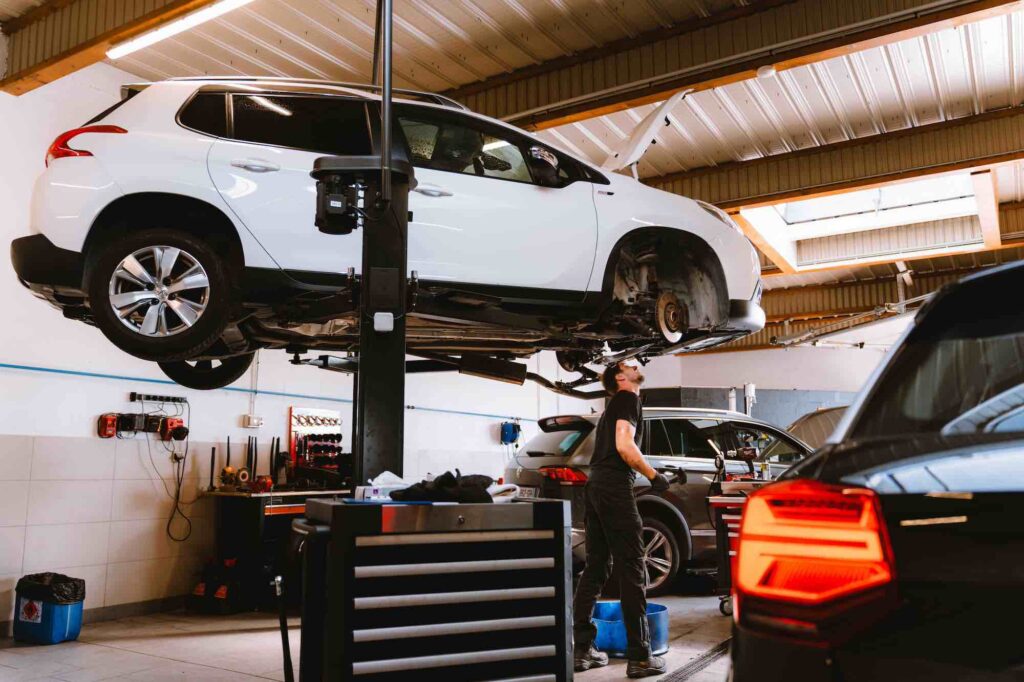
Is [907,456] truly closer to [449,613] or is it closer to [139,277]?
[449,613]

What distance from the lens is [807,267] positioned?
10.8 meters

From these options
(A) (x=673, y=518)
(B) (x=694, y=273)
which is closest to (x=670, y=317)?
(B) (x=694, y=273)

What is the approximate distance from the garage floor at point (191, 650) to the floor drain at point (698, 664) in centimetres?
4

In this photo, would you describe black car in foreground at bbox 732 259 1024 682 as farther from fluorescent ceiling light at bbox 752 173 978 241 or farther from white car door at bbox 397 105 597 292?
fluorescent ceiling light at bbox 752 173 978 241

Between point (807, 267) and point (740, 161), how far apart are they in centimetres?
302

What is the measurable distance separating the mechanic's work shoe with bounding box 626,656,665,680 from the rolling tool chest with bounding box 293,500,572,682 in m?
1.95

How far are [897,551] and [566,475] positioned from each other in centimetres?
547

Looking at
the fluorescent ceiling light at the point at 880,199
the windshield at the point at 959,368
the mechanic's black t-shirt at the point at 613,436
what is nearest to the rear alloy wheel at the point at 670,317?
the mechanic's black t-shirt at the point at 613,436

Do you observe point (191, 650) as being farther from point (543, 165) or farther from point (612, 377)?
point (543, 165)

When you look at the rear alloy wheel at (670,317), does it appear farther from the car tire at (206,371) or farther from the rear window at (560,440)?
the car tire at (206,371)

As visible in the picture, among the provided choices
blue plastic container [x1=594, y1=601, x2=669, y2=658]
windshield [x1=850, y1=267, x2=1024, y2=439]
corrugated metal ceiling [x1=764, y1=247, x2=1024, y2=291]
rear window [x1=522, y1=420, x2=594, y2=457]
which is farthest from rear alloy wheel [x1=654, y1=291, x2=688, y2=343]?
corrugated metal ceiling [x1=764, y1=247, x2=1024, y2=291]

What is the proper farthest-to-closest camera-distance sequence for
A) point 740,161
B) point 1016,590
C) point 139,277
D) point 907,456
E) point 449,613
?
point 740,161
point 139,277
point 449,613
point 907,456
point 1016,590

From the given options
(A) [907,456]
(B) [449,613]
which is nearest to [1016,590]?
(A) [907,456]

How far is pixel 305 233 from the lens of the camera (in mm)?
3619
